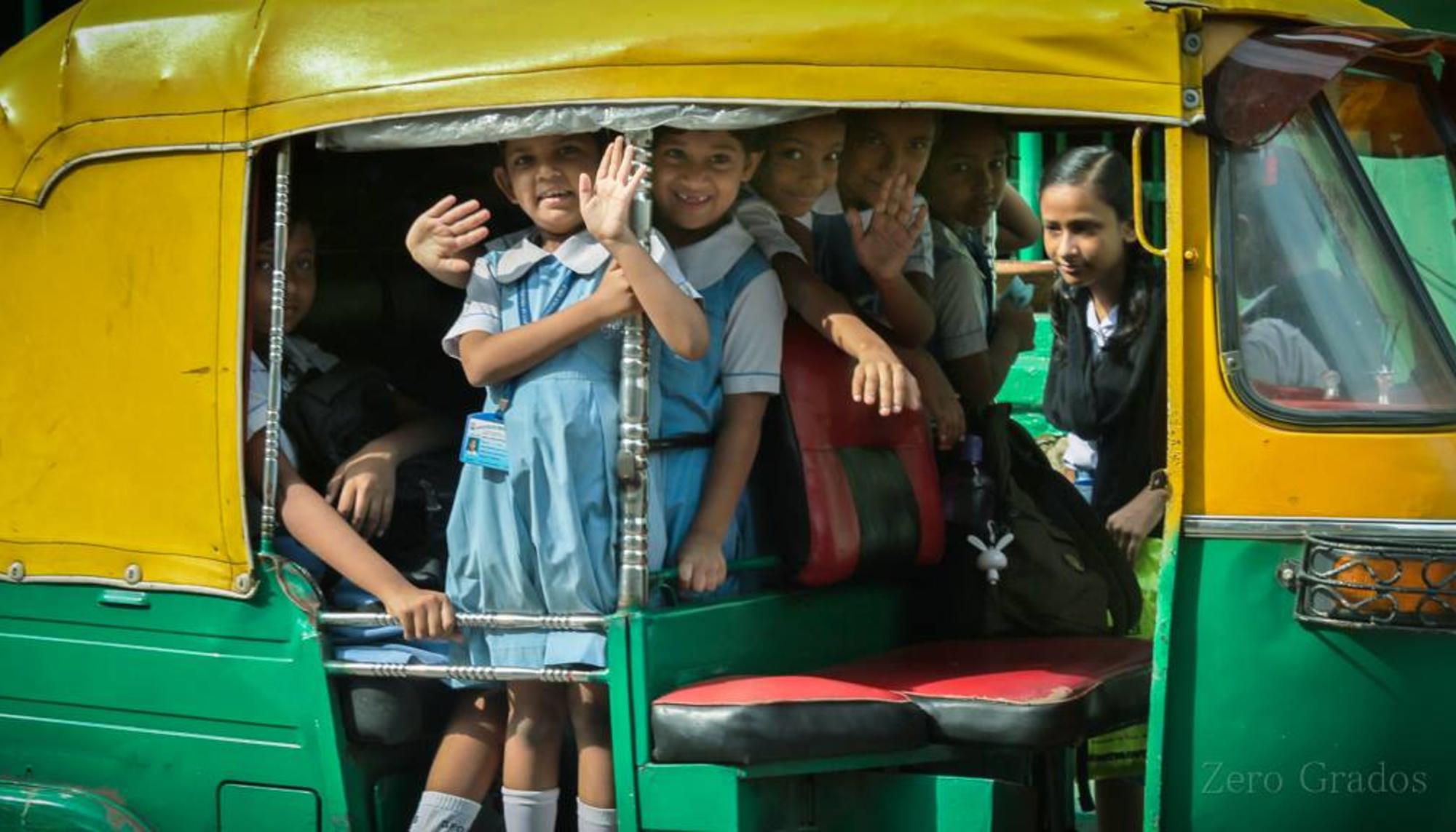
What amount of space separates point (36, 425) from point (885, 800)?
210 centimetres

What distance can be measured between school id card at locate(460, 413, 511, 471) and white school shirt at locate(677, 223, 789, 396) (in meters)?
0.49

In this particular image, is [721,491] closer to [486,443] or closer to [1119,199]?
[486,443]

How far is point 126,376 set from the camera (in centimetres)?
456

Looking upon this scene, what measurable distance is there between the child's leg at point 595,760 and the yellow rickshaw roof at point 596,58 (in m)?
1.22

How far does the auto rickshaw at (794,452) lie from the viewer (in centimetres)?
393

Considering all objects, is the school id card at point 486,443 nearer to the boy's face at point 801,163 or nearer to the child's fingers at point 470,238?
the child's fingers at point 470,238

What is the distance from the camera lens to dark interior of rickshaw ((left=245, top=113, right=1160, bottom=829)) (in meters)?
4.06

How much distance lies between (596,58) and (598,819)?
1.54 m

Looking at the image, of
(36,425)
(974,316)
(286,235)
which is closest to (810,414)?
(974,316)

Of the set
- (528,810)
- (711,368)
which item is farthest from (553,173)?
(528,810)

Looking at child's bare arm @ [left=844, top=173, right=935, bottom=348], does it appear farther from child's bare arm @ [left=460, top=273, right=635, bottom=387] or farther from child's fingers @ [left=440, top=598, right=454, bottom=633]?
child's fingers @ [left=440, top=598, right=454, bottom=633]

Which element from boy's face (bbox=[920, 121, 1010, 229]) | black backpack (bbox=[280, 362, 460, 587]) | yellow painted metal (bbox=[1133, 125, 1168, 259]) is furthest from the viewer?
boy's face (bbox=[920, 121, 1010, 229])

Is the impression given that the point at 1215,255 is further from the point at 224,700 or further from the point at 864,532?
the point at 224,700

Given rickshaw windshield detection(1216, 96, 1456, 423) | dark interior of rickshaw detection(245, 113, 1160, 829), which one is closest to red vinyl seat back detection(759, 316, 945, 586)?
dark interior of rickshaw detection(245, 113, 1160, 829)
